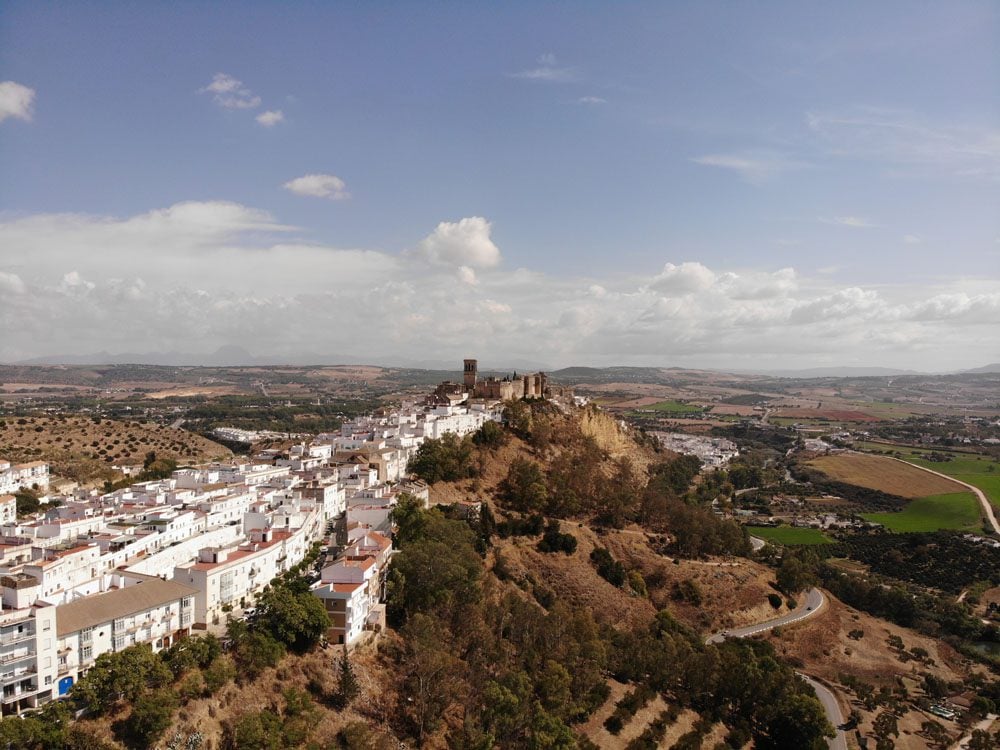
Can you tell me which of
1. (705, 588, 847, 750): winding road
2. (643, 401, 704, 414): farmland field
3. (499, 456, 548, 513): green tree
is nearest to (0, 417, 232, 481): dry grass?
(499, 456, 548, 513): green tree

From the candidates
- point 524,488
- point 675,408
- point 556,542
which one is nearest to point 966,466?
point 675,408

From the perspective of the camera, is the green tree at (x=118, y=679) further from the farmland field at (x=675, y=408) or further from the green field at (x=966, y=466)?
the farmland field at (x=675, y=408)

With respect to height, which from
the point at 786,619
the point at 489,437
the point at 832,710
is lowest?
the point at 832,710

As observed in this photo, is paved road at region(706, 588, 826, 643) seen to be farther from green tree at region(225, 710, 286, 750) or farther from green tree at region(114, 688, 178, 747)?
green tree at region(114, 688, 178, 747)

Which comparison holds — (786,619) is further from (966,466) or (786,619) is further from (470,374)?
(966,466)

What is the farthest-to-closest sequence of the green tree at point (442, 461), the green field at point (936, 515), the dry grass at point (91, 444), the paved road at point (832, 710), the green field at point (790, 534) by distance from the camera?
1. the green field at point (936, 515)
2. the green field at point (790, 534)
3. the dry grass at point (91, 444)
4. the green tree at point (442, 461)
5. the paved road at point (832, 710)

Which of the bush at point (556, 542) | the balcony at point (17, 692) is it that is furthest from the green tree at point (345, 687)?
the bush at point (556, 542)
